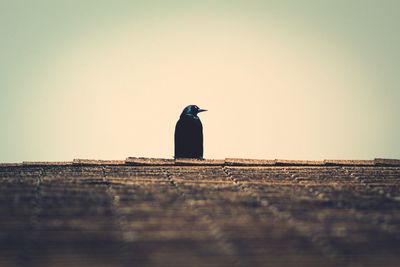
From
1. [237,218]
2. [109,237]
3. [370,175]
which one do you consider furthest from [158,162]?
[109,237]

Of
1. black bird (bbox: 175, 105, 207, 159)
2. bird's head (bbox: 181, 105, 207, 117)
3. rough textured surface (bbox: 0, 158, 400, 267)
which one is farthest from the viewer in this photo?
bird's head (bbox: 181, 105, 207, 117)

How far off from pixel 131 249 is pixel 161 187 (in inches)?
72.8

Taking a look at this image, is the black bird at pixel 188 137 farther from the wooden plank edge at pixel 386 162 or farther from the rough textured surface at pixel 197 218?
the rough textured surface at pixel 197 218

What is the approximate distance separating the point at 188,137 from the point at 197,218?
6108 millimetres

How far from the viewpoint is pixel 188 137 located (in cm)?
993

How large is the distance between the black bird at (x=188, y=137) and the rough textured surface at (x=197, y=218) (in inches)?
141

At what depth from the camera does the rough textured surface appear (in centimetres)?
308

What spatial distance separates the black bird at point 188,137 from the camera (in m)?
9.67

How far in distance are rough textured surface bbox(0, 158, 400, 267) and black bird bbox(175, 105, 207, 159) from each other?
3.59 meters

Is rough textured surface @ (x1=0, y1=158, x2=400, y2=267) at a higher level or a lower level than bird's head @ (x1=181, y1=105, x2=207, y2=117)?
lower

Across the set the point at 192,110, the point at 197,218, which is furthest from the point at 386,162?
the point at 192,110

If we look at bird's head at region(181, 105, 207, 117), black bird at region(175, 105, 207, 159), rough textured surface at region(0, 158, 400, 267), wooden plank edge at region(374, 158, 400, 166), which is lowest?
rough textured surface at region(0, 158, 400, 267)

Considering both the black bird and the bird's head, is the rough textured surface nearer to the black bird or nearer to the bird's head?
the black bird

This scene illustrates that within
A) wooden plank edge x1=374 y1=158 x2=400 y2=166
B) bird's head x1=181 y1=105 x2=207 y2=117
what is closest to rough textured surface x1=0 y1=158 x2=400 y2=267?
wooden plank edge x1=374 y1=158 x2=400 y2=166
